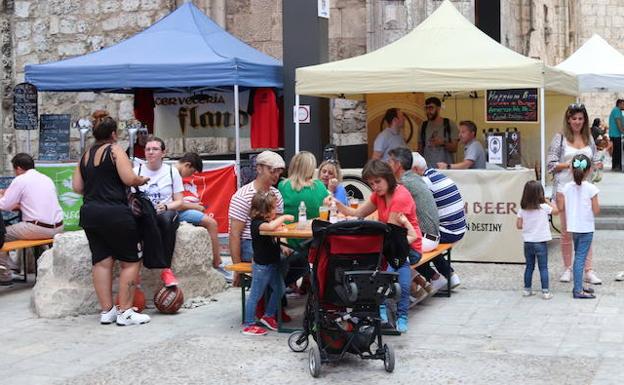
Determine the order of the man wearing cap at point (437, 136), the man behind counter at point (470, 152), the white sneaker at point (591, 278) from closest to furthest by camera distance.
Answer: the white sneaker at point (591, 278) < the man behind counter at point (470, 152) < the man wearing cap at point (437, 136)

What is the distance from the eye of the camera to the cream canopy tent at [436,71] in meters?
11.4

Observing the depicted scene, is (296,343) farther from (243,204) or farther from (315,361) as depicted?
(243,204)

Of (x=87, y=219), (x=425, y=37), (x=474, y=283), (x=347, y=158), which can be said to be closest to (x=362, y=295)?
(x=87, y=219)

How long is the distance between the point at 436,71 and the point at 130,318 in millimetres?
4645

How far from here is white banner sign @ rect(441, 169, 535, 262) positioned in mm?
11617

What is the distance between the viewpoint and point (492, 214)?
1164cm

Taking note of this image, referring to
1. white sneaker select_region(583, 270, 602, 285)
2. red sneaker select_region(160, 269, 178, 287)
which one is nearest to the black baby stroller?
red sneaker select_region(160, 269, 178, 287)

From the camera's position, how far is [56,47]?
18.5 metres

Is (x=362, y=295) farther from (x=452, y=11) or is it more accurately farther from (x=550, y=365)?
(x=452, y=11)

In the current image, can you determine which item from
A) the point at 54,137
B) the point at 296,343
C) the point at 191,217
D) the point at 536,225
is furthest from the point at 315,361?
the point at 54,137

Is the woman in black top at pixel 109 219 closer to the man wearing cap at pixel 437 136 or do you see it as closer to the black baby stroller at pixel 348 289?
the black baby stroller at pixel 348 289

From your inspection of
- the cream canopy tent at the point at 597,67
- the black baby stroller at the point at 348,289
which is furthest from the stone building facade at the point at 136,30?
the black baby stroller at the point at 348,289

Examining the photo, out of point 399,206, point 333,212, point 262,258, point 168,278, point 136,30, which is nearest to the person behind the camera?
point 399,206

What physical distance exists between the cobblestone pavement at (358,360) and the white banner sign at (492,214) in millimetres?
1652
